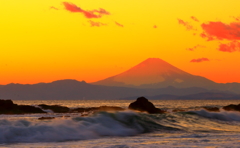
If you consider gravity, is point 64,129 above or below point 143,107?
below

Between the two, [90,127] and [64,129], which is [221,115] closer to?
[90,127]

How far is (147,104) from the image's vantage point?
51531 mm

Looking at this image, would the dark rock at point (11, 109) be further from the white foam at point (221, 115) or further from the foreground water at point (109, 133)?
the white foam at point (221, 115)

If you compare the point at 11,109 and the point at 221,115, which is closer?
the point at 221,115

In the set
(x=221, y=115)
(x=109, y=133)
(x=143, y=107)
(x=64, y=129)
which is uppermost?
(x=143, y=107)

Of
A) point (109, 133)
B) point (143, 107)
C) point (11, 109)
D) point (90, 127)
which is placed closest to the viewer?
point (109, 133)

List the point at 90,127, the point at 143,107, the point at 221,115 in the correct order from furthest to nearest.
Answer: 1. the point at 143,107
2. the point at 221,115
3. the point at 90,127

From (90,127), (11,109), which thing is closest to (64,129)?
(90,127)

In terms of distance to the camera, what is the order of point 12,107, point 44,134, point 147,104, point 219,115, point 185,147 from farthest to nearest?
1. point 12,107
2. point 147,104
3. point 219,115
4. point 44,134
5. point 185,147

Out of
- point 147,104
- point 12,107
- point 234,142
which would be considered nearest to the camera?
point 234,142

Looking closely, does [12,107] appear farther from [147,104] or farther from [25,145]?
[25,145]

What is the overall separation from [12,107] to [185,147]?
138 ft

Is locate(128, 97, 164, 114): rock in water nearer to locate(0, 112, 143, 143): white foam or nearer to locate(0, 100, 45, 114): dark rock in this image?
locate(0, 112, 143, 143): white foam

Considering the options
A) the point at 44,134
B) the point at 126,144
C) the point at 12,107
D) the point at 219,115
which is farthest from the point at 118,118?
the point at 12,107
